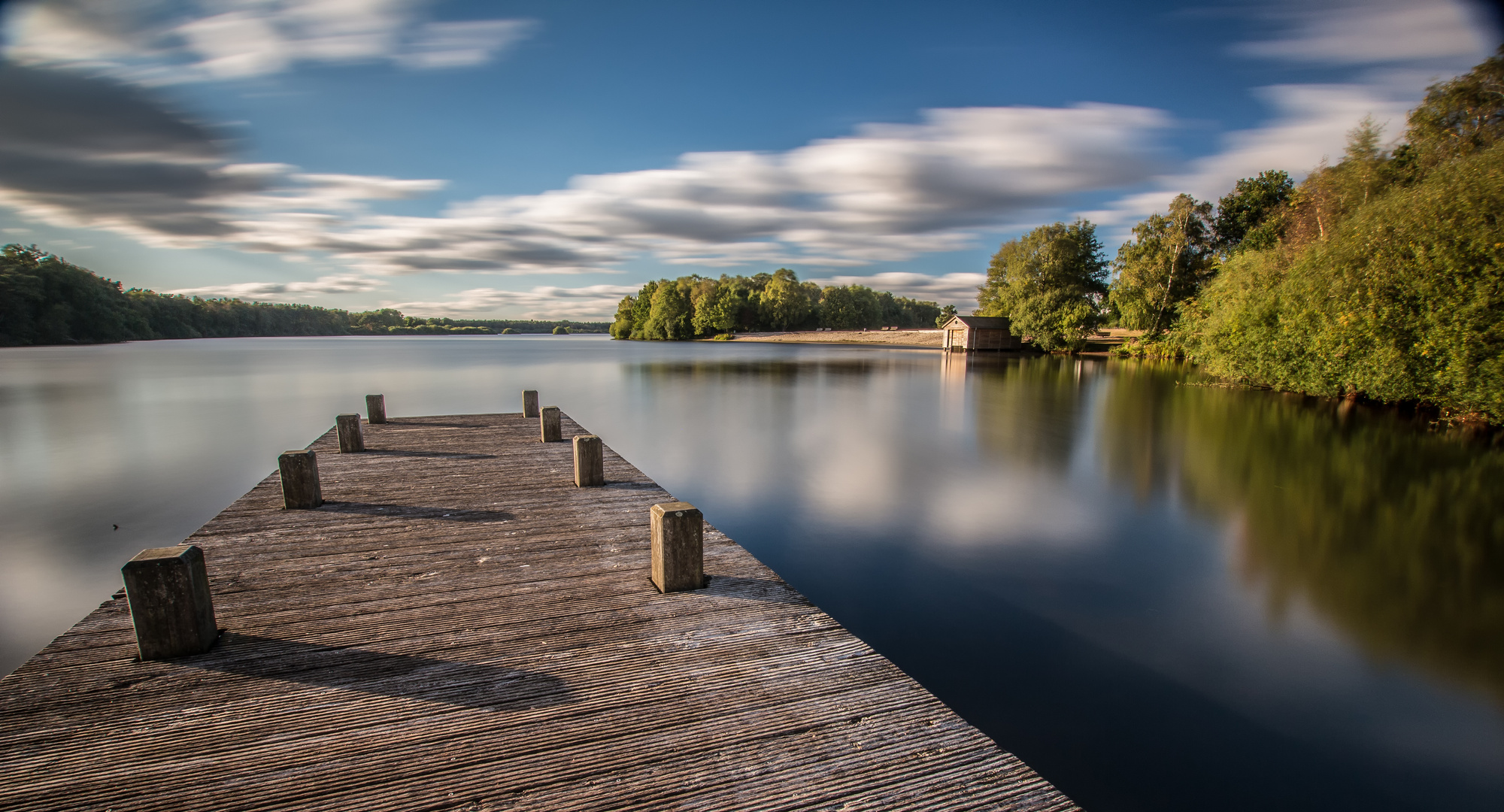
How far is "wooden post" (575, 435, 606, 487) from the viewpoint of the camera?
8.05 meters

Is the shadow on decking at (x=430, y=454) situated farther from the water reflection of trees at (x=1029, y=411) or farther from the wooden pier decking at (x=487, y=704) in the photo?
the water reflection of trees at (x=1029, y=411)

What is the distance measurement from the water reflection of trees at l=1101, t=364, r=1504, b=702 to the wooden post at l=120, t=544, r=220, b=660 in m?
9.86

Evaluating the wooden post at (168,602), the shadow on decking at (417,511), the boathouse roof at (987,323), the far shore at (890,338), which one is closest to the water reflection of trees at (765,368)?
the boathouse roof at (987,323)

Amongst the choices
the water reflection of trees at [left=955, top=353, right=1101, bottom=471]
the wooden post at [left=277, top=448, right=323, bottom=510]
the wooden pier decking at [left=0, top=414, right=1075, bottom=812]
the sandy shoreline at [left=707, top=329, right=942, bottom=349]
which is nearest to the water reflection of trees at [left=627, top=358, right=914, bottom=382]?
the water reflection of trees at [left=955, top=353, right=1101, bottom=471]

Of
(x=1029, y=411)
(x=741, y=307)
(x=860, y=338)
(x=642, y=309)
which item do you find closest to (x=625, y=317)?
(x=642, y=309)

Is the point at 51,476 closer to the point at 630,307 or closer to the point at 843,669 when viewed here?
the point at 843,669

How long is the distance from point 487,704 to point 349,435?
8888 millimetres

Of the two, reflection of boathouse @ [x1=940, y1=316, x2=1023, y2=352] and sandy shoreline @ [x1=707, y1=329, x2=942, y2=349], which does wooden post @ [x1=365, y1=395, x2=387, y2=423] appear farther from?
sandy shoreline @ [x1=707, y1=329, x2=942, y2=349]

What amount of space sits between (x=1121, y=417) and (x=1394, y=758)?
1729 cm

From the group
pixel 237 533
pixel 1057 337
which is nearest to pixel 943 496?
pixel 237 533

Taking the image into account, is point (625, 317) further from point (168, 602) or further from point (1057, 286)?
point (168, 602)

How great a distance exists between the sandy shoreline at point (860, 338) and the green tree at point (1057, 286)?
16650mm

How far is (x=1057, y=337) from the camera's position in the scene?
5391cm

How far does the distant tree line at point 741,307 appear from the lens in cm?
10081
